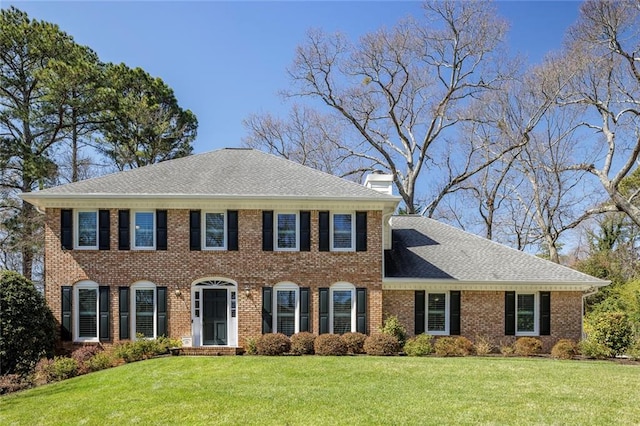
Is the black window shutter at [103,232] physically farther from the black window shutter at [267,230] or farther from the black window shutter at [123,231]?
the black window shutter at [267,230]

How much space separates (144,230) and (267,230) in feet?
13.6

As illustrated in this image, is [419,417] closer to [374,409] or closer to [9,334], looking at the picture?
[374,409]

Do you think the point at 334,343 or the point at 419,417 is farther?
the point at 334,343

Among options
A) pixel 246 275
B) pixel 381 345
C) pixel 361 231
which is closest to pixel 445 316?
pixel 381 345

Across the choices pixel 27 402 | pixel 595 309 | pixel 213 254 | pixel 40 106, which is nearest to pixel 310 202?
pixel 213 254

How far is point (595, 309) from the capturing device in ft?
75.3

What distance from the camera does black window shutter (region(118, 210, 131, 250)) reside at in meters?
15.4

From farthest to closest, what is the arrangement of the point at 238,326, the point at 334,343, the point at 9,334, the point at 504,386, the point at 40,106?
the point at 40,106 < the point at 238,326 < the point at 334,343 < the point at 9,334 < the point at 504,386

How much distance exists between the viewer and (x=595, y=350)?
50.0 ft

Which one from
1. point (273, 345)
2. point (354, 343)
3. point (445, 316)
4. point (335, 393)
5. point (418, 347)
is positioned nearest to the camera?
point (335, 393)

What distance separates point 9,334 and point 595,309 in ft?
81.3

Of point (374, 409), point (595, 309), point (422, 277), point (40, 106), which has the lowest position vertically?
point (595, 309)

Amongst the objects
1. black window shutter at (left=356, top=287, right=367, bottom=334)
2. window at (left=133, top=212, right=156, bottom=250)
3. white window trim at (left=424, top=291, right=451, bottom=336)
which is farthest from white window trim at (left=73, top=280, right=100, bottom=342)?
white window trim at (left=424, top=291, right=451, bottom=336)

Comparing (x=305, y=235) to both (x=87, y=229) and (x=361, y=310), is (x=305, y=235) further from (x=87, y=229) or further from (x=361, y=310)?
(x=87, y=229)
